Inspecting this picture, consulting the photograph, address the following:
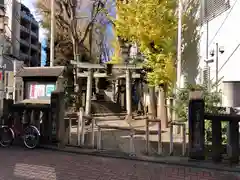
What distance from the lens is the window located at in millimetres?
10373

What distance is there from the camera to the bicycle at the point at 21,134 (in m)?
8.53

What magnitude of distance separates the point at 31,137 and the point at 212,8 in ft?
27.1

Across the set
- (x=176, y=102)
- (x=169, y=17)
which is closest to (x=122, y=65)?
(x=169, y=17)

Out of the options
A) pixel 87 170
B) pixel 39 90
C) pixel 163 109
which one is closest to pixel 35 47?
pixel 163 109

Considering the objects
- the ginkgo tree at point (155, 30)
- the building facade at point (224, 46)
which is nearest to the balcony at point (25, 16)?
the ginkgo tree at point (155, 30)

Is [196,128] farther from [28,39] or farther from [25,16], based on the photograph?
[28,39]

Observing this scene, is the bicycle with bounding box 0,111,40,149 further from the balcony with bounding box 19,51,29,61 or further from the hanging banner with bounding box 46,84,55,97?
the balcony with bounding box 19,51,29,61

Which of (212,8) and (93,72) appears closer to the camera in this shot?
(212,8)

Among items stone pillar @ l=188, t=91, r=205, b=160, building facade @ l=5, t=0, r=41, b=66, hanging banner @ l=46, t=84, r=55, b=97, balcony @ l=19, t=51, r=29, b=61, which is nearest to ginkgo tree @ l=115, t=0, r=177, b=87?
hanging banner @ l=46, t=84, r=55, b=97

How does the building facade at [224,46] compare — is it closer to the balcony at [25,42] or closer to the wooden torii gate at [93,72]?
the wooden torii gate at [93,72]

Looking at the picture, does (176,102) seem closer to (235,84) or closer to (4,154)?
(235,84)

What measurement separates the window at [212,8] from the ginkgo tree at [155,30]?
1.21 m

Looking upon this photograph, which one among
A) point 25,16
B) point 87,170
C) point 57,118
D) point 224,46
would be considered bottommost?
point 87,170

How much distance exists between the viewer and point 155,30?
11.7 meters
